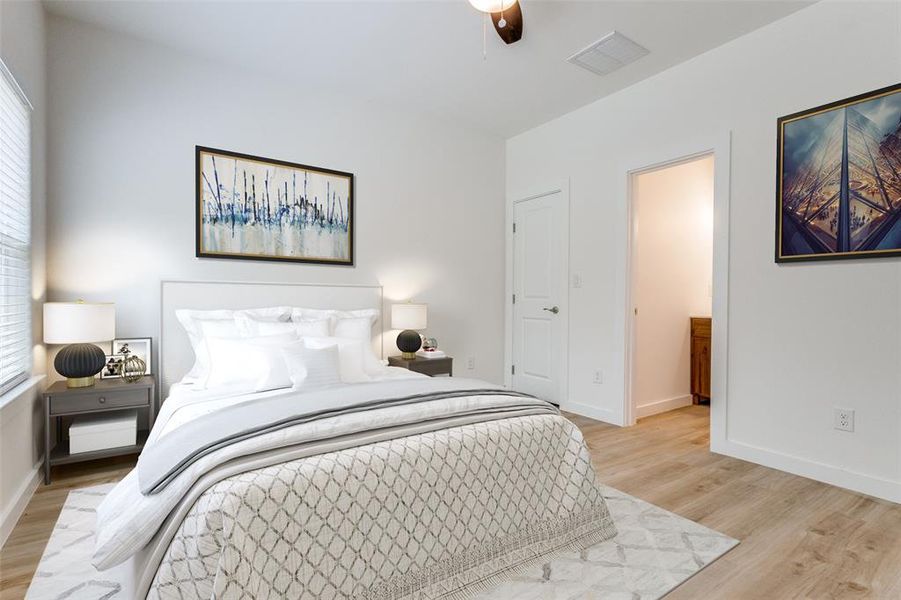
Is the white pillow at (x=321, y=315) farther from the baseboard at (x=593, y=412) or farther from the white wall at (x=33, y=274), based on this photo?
the baseboard at (x=593, y=412)

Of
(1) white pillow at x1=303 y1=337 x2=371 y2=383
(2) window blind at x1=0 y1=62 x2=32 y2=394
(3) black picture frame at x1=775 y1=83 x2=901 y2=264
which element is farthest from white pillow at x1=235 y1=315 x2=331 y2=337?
(3) black picture frame at x1=775 y1=83 x2=901 y2=264

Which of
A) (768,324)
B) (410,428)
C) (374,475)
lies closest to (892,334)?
(768,324)

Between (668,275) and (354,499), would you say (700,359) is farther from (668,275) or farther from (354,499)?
(354,499)

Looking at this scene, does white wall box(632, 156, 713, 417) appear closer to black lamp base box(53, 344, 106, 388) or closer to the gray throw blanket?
the gray throw blanket

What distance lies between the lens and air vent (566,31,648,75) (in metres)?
3.08

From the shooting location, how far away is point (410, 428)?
1766mm

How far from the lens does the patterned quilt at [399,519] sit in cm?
130

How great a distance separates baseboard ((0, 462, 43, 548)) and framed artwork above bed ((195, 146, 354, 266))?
159 cm

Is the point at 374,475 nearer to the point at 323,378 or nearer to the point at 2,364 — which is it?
the point at 323,378

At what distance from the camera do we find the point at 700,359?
4.54 metres

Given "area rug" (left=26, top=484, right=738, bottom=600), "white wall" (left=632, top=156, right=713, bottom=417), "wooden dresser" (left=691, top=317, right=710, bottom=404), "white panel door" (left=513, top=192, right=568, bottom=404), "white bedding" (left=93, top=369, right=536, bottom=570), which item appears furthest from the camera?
"wooden dresser" (left=691, top=317, right=710, bottom=404)

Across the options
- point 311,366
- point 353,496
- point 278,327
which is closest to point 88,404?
point 278,327

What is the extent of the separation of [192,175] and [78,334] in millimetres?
1320

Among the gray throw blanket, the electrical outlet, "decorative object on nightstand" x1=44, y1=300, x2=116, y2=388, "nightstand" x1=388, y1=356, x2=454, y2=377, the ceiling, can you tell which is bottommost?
the electrical outlet
